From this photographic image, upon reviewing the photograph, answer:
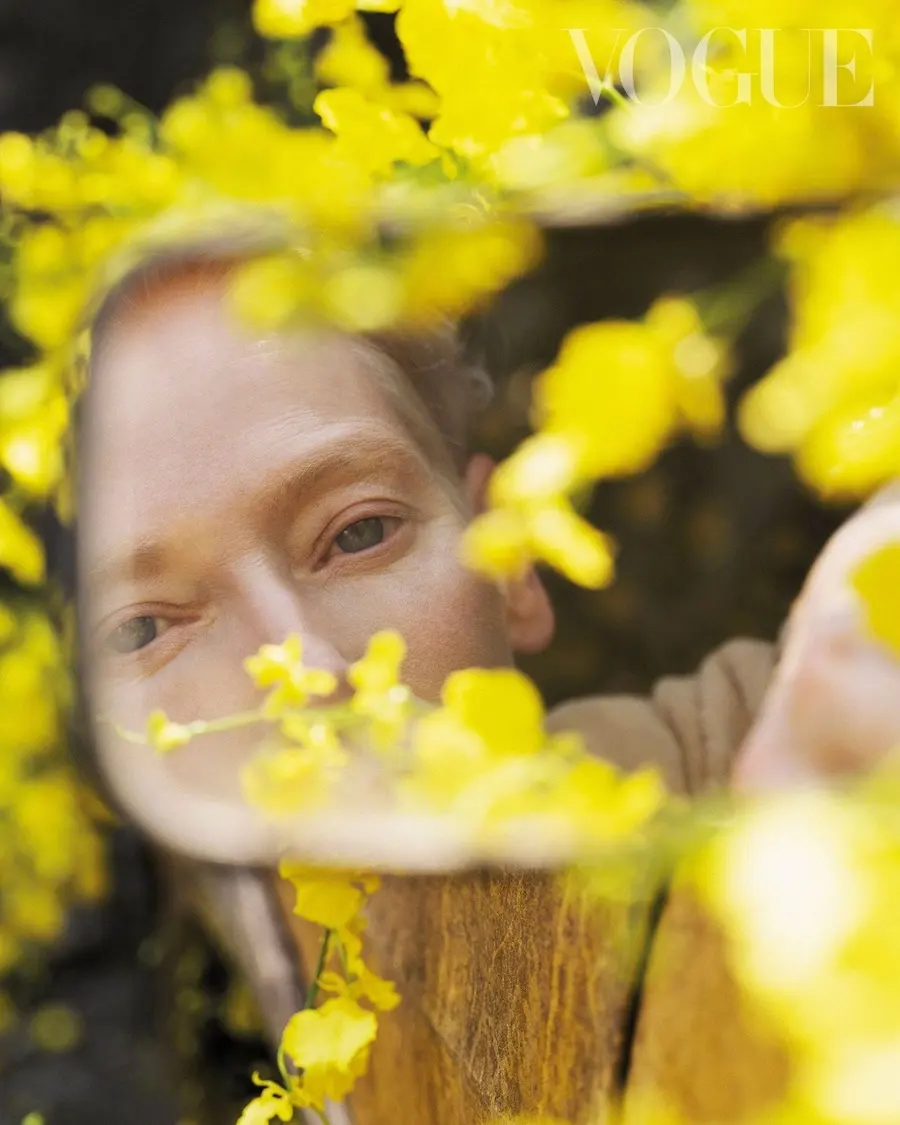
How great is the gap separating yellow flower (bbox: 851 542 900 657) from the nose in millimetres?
158

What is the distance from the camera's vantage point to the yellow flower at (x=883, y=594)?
23 cm

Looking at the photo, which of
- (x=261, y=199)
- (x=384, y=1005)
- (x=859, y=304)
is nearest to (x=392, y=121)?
(x=261, y=199)

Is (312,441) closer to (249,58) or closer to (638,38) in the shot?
(638,38)

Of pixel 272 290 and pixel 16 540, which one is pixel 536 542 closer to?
pixel 272 290

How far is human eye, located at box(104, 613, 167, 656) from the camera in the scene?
1.20 ft

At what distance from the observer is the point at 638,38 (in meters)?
0.35

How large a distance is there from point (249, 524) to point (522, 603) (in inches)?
3.8

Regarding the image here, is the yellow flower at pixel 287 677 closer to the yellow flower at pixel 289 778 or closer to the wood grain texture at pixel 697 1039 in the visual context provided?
the yellow flower at pixel 289 778

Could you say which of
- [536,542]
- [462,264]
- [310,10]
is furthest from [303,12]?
[536,542]

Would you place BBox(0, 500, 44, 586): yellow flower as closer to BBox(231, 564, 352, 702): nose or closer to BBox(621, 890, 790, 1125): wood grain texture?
BBox(231, 564, 352, 702): nose

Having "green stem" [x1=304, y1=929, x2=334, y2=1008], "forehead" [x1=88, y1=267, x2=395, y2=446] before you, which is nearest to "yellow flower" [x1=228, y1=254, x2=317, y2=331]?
"forehead" [x1=88, y1=267, x2=395, y2=446]

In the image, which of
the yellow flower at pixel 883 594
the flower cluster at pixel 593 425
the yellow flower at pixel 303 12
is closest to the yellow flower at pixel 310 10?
the yellow flower at pixel 303 12

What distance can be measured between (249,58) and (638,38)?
0.27 metres

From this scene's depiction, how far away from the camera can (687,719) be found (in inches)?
12.1
